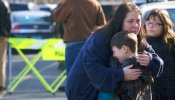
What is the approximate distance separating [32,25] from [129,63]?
16.4 m

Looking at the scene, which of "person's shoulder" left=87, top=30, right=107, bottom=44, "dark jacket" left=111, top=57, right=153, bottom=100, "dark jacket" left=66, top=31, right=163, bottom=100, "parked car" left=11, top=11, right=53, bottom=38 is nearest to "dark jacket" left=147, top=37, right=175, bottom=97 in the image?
"dark jacket" left=66, top=31, right=163, bottom=100

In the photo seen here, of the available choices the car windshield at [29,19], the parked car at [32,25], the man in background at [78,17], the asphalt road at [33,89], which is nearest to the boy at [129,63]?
the man in background at [78,17]

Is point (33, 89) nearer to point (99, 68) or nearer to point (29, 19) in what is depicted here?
point (29, 19)

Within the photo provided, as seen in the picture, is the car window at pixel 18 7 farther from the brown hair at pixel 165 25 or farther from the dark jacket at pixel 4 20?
the brown hair at pixel 165 25

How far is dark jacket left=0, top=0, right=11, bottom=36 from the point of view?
11859 mm

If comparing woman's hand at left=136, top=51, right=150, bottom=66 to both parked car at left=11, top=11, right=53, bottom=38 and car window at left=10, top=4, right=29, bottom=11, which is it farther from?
car window at left=10, top=4, right=29, bottom=11

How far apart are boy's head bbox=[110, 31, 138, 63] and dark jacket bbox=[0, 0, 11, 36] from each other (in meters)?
7.14

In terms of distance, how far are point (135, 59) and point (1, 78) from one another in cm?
762

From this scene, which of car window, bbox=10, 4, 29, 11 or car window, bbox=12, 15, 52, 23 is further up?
car window, bbox=12, 15, 52, 23

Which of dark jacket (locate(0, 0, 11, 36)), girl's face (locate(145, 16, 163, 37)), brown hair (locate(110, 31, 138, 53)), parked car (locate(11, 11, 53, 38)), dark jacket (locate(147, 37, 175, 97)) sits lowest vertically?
parked car (locate(11, 11, 53, 38))

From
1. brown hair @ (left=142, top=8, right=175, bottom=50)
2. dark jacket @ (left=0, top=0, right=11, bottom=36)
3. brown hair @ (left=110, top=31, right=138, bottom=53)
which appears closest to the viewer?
brown hair @ (left=110, top=31, right=138, bottom=53)

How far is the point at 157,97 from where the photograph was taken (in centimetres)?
604

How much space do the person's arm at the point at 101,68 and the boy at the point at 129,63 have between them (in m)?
0.06

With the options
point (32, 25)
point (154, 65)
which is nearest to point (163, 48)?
point (154, 65)
